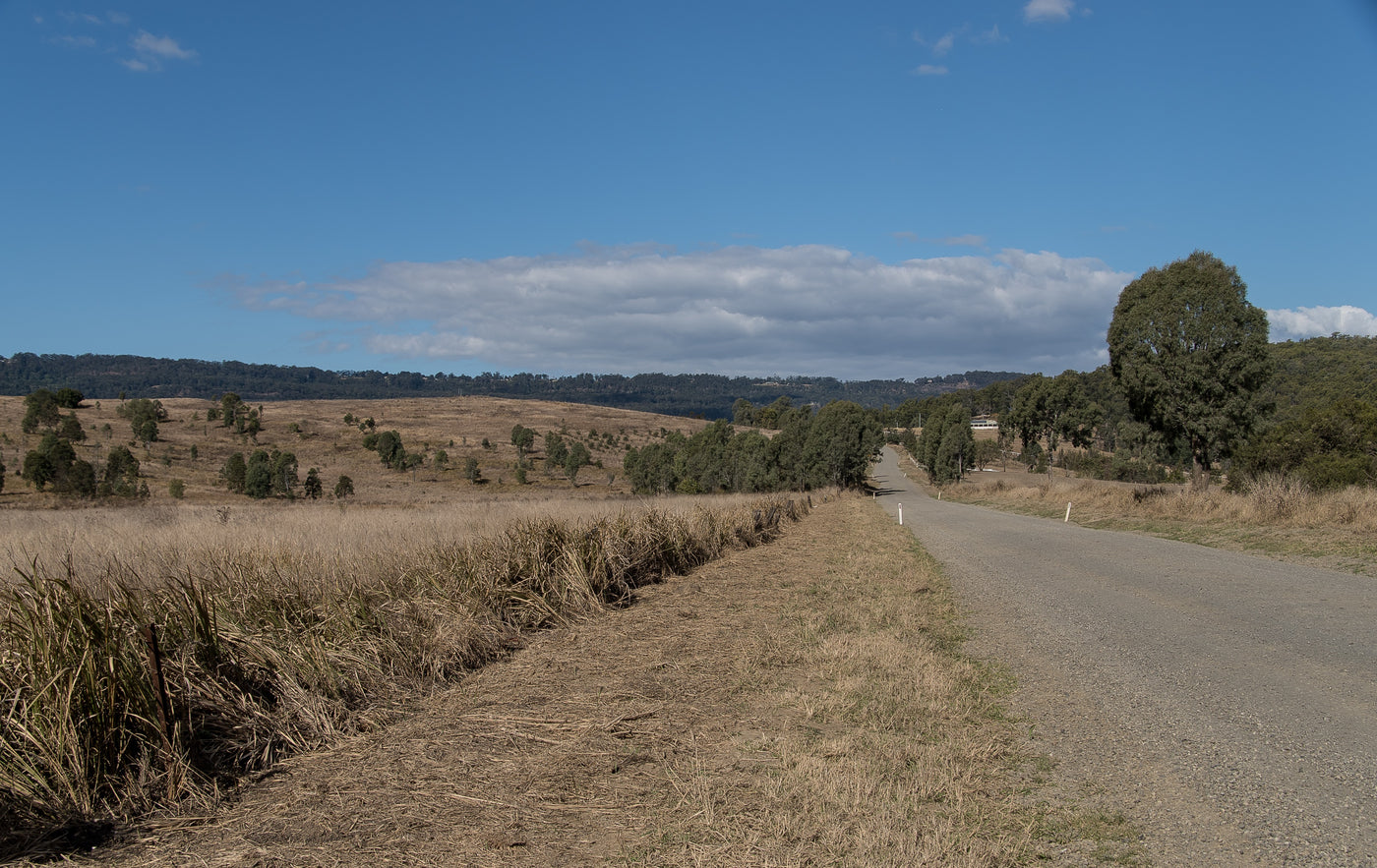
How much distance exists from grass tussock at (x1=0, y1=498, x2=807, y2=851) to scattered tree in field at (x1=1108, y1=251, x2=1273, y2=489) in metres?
26.8

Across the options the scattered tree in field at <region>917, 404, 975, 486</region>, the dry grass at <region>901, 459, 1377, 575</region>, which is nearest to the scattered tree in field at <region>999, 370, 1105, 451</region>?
the scattered tree in field at <region>917, 404, 975, 486</region>

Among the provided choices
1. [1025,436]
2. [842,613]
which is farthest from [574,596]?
[1025,436]

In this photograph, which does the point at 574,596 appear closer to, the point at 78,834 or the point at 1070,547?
the point at 78,834

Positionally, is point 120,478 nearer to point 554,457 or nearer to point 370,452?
point 554,457

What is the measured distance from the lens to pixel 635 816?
3887mm

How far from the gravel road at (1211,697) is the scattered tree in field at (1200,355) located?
19.0 metres

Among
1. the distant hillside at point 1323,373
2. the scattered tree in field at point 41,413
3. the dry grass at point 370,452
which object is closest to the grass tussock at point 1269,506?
the distant hillside at point 1323,373

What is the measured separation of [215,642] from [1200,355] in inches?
1216

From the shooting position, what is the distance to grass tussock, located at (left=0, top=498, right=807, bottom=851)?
4086mm

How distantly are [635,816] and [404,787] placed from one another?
4.44 feet

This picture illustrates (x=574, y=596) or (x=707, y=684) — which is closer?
(x=707, y=684)

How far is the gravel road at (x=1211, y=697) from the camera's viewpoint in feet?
11.8

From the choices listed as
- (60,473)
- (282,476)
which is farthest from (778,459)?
(60,473)

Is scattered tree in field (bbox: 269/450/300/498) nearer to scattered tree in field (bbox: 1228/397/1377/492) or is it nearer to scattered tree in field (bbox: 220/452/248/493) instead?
scattered tree in field (bbox: 220/452/248/493)
